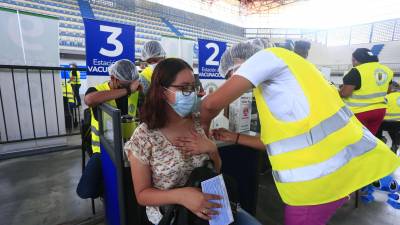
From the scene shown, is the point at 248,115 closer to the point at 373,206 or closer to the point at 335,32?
the point at 373,206

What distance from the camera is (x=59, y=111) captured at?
143 inches

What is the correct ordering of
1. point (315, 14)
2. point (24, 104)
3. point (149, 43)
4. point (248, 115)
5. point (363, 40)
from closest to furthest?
1. point (248, 115)
2. point (149, 43)
3. point (24, 104)
4. point (363, 40)
5. point (315, 14)

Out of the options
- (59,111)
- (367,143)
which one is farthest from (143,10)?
(367,143)

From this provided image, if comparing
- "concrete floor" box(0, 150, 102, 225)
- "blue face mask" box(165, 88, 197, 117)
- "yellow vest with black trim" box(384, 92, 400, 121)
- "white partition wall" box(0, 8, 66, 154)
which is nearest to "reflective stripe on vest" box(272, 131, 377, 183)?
"blue face mask" box(165, 88, 197, 117)

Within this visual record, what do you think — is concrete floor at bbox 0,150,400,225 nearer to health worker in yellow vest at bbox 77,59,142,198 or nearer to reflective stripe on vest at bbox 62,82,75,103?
health worker in yellow vest at bbox 77,59,142,198

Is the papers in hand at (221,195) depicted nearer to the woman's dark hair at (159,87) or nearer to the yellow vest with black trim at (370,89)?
the woman's dark hair at (159,87)

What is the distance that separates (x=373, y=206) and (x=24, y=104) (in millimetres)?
4456

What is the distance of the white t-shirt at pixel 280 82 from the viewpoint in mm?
797

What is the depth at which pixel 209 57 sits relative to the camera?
2.74m

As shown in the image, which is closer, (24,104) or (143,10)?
(24,104)

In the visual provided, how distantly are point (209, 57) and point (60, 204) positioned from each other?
2139 mm

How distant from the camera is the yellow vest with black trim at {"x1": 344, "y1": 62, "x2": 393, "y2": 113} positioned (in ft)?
6.90

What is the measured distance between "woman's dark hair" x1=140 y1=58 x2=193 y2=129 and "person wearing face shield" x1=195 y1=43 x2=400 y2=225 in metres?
0.18

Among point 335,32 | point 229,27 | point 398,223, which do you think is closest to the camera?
point 398,223
